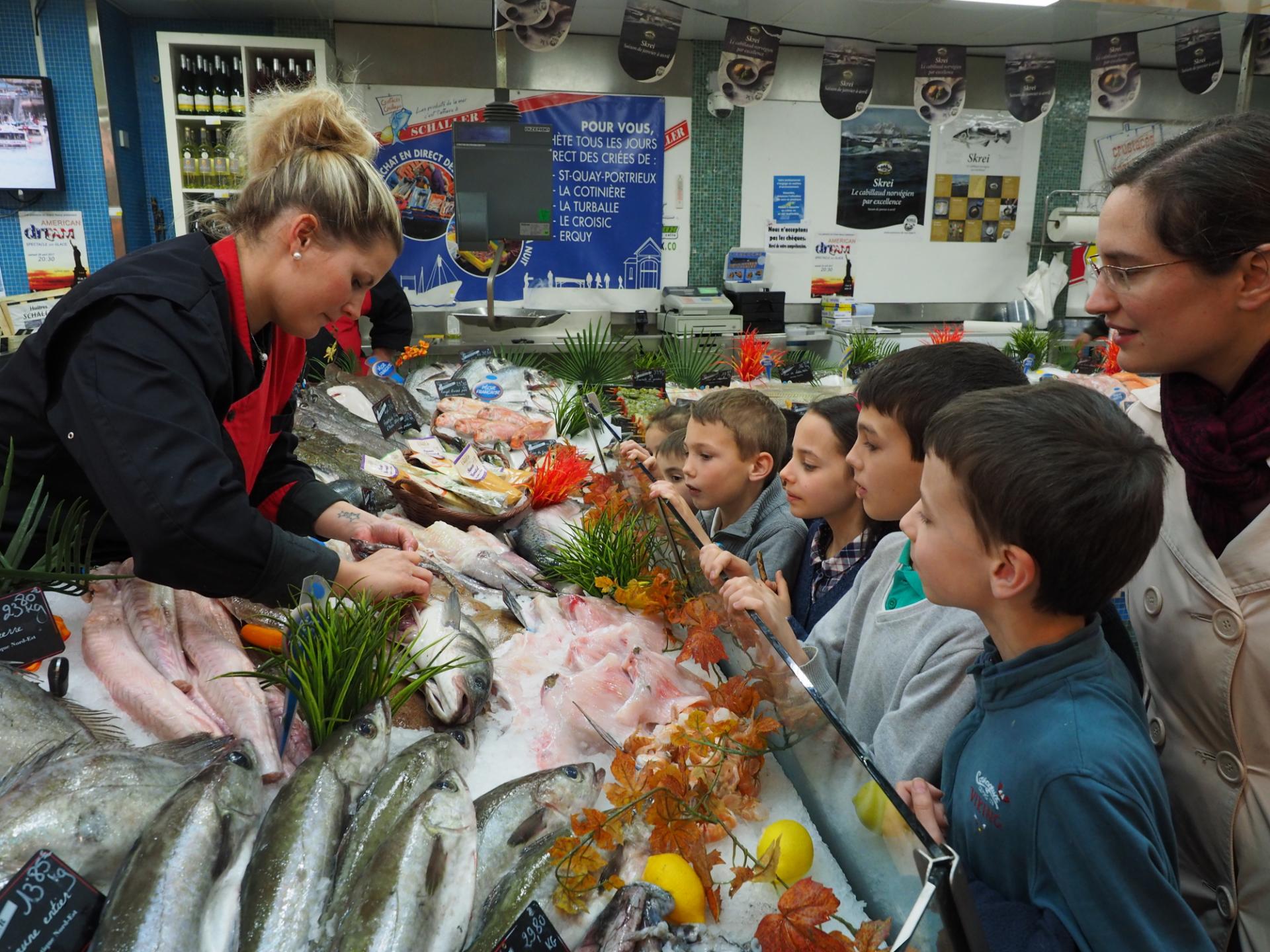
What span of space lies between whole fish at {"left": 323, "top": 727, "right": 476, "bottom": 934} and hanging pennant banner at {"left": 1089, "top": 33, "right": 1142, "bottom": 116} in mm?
7426

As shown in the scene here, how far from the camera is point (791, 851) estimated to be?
108 centimetres

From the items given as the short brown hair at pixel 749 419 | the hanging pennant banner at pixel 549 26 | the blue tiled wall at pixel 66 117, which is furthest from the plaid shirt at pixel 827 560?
the blue tiled wall at pixel 66 117

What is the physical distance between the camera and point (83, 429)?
4.64 feet

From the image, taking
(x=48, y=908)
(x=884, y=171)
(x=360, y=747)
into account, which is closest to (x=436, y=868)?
(x=360, y=747)

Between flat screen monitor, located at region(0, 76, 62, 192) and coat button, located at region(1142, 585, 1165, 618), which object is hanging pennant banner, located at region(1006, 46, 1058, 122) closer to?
coat button, located at region(1142, 585, 1165, 618)

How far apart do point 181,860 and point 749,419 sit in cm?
176

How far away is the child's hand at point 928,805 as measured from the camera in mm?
A: 1136

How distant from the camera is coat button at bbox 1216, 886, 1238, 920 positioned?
121 cm

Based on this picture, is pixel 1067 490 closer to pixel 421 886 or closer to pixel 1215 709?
pixel 1215 709

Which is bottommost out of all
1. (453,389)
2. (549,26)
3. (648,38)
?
(453,389)

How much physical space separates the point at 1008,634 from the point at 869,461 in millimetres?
589

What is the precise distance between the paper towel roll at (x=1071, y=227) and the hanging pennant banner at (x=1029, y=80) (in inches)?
70.1

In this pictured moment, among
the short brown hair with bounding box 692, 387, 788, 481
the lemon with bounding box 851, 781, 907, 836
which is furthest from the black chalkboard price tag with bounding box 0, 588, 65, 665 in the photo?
the short brown hair with bounding box 692, 387, 788, 481

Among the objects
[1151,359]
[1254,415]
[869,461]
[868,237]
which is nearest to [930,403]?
[869,461]
